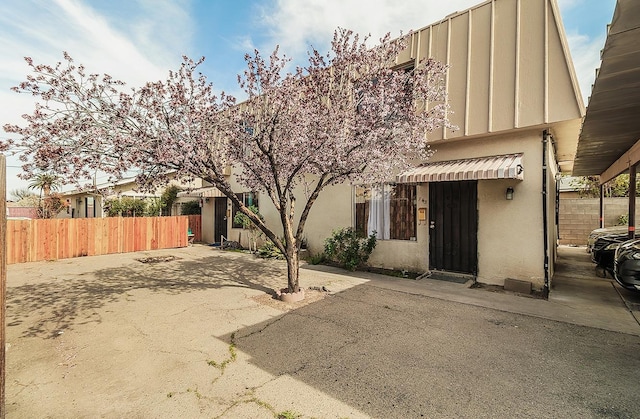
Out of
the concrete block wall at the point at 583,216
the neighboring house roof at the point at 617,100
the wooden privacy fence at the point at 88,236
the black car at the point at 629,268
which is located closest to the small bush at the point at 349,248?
the black car at the point at 629,268

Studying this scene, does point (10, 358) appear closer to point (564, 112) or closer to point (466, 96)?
point (466, 96)

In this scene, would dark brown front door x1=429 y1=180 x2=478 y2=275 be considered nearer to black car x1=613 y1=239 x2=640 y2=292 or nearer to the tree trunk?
black car x1=613 y1=239 x2=640 y2=292

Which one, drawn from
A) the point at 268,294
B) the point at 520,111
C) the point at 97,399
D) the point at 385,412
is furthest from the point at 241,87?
the point at 520,111

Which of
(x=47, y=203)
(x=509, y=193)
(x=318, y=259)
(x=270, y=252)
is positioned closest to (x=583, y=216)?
(x=509, y=193)

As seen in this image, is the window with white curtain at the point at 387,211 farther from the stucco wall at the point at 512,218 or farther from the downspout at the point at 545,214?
the downspout at the point at 545,214

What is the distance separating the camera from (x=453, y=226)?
323 inches

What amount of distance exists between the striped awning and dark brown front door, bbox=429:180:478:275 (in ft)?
2.50

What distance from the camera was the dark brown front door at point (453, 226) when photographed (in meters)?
7.91

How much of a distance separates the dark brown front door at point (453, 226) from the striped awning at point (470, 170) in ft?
2.50

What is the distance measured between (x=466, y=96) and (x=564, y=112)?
2071mm

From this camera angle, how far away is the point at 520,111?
6754mm

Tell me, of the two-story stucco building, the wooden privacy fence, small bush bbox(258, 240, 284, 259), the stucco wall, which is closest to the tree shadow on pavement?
small bush bbox(258, 240, 284, 259)

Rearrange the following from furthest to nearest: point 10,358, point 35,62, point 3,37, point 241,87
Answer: point 241,87, point 3,37, point 35,62, point 10,358

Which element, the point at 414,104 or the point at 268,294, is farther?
the point at 268,294
